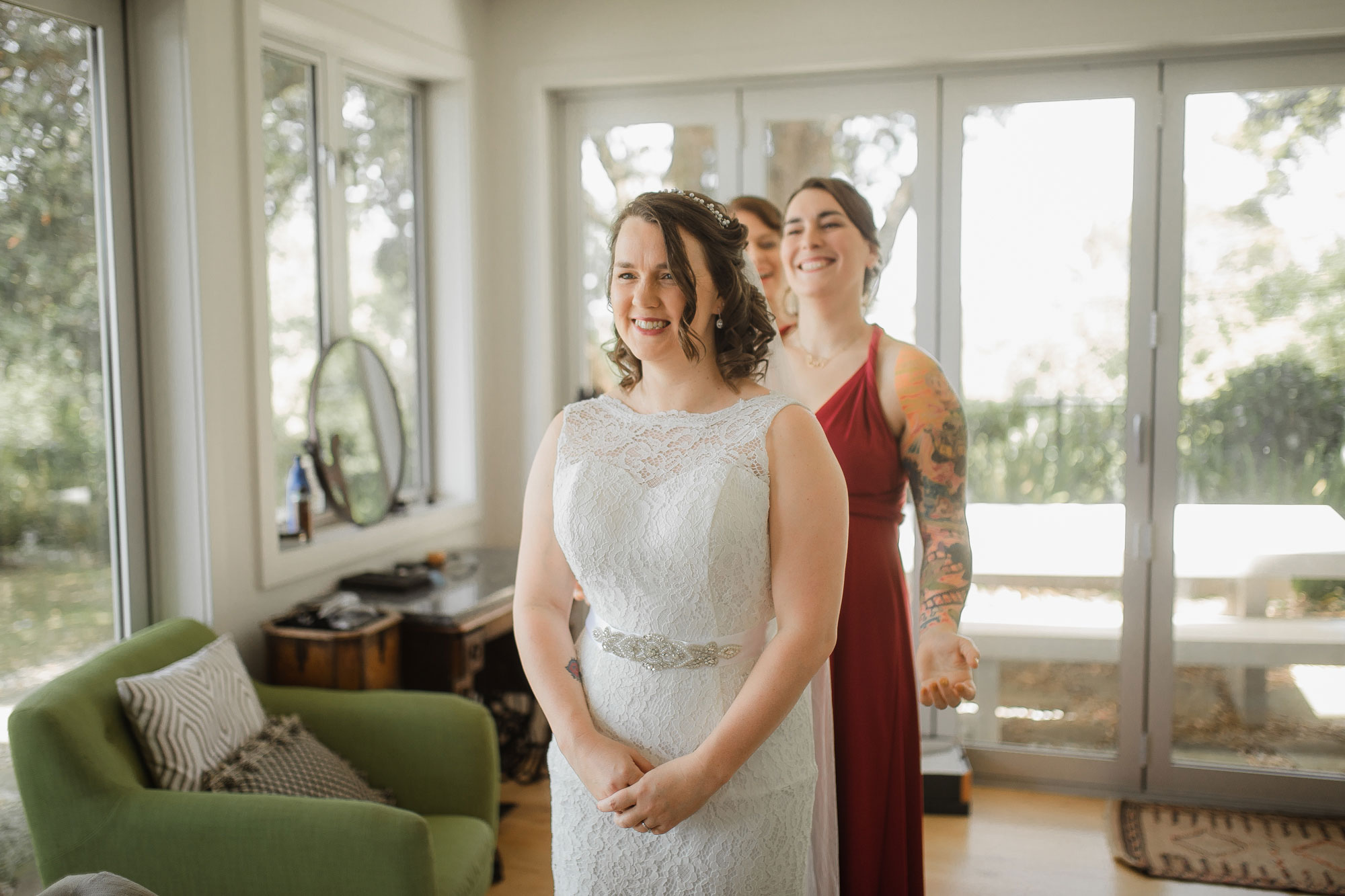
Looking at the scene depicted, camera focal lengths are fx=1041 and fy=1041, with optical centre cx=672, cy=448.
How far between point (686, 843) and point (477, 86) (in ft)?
10.7

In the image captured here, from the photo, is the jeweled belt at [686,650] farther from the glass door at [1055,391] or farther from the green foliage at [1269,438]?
the green foliage at [1269,438]

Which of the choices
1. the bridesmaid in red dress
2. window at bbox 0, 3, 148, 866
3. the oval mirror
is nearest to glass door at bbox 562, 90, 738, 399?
the oval mirror

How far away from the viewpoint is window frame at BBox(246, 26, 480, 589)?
2.85 metres

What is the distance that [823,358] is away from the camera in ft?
6.31

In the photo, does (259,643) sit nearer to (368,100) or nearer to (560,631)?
(560,631)

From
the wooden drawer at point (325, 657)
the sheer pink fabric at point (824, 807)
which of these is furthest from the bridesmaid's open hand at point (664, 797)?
the wooden drawer at point (325, 657)

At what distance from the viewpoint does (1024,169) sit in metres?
3.64

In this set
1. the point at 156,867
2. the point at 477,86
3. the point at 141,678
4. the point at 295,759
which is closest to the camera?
the point at 156,867

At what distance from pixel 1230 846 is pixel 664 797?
2.71 meters

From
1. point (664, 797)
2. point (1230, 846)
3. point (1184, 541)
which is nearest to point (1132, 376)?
point (1184, 541)

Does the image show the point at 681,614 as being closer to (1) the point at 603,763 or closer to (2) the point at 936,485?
(1) the point at 603,763

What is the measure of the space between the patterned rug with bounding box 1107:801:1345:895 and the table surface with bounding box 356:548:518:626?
209cm

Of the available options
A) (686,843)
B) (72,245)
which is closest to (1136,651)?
(686,843)
